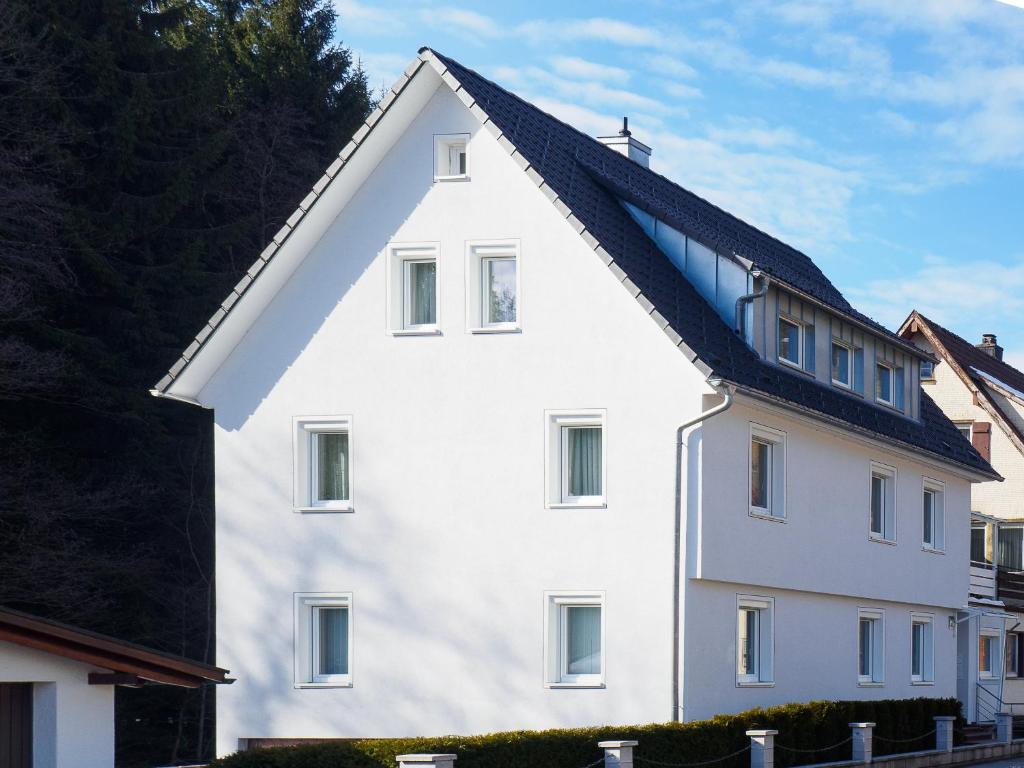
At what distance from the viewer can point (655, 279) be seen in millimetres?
24469

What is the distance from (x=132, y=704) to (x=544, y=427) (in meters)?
15.1

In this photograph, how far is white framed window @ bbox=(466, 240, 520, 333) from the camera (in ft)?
78.2

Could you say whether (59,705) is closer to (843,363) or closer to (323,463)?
(323,463)

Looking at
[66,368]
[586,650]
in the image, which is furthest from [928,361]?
[66,368]

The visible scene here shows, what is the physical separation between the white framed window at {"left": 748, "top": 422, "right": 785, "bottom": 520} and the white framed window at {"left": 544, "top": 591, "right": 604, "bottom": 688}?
3246 millimetres

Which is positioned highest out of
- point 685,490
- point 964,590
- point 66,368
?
point 66,368

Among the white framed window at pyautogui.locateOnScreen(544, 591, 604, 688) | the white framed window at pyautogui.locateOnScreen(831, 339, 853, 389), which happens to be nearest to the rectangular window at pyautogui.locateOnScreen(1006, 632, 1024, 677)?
the white framed window at pyautogui.locateOnScreen(831, 339, 853, 389)

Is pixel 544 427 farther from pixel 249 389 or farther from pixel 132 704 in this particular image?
pixel 132 704

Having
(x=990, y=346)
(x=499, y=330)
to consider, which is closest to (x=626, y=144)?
(x=499, y=330)

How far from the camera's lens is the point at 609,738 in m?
19.2

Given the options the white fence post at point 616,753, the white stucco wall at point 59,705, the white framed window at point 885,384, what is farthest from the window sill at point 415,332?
the white framed window at point 885,384

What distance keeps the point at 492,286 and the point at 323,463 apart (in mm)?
3730

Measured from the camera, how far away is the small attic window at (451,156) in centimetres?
2406

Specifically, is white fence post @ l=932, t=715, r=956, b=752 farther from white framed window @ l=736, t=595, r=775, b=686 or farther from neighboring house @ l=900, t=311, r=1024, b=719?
neighboring house @ l=900, t=311, r=1024, b=719
